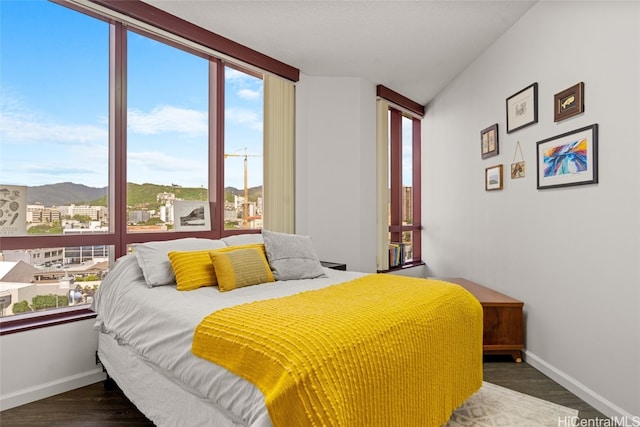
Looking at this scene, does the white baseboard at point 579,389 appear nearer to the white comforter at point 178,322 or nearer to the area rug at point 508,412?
the area rug at point 508,412

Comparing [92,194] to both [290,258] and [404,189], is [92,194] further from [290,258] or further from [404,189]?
[404,189]

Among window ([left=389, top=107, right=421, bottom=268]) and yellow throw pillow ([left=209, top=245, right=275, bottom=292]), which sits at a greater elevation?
window ([left=389, top=107, right=421, bottom=268])

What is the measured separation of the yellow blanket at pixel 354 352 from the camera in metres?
1.18

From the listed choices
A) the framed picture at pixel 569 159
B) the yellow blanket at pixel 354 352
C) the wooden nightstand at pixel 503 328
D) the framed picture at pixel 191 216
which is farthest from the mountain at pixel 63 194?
the framed picture at pixel 569 159

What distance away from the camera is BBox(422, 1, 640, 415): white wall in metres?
1.97

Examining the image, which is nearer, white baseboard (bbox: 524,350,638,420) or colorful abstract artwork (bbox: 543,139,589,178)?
white baseboard (bbox: 524,350,638,420)

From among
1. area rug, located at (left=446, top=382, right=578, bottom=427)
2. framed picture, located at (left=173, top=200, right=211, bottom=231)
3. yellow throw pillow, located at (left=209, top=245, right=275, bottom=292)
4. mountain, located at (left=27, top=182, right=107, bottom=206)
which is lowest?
area rug, located at (left=446, top=382, right=578, bottom=427)

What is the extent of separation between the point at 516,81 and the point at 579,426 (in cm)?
251

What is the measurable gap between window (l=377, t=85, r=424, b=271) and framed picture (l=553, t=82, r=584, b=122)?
2.18 meters

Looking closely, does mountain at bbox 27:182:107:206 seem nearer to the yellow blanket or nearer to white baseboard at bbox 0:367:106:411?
white baseboard at bbox 0:367:106:411

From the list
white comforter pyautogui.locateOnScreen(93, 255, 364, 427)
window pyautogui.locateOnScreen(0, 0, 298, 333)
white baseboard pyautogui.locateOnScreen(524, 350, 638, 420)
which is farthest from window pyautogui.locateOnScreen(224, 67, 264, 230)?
white baseboard pyautogui.locateOnScreen(524, 350, 638, 420)

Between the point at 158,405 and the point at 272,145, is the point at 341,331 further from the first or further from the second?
the point at 272,145

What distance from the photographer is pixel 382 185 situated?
451 centimetres

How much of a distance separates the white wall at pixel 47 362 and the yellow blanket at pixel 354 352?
146cm
